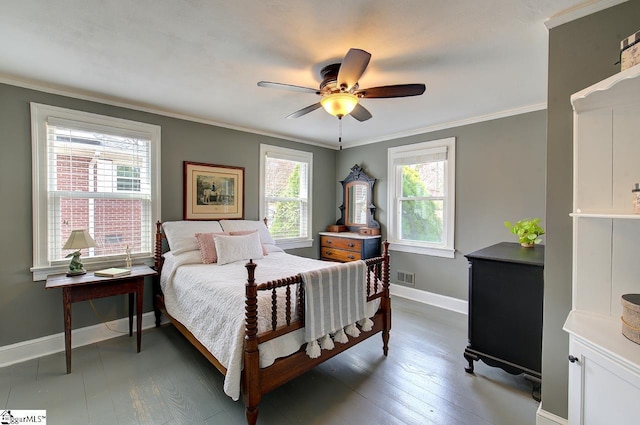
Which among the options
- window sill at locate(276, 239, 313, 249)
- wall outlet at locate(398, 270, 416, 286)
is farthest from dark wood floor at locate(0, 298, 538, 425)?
Answer: window sill at locate(276, 239, 313, 249)

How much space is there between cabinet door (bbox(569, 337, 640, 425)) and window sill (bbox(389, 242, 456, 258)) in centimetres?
244

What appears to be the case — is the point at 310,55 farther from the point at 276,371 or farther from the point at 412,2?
the point at 276,371

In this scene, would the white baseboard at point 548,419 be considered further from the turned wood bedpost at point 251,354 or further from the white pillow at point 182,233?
the white pillow at point 182,233

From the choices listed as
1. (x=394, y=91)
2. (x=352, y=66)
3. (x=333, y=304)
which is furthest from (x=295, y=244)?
(x=352, y=66)

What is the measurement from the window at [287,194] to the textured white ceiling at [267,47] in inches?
54.7

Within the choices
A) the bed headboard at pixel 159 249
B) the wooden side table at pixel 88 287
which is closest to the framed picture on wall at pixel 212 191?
the bed headboard at pixel 159 249

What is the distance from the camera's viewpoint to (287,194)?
4.60 meters

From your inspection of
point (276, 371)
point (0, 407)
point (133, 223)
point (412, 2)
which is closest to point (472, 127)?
point (412, 2)

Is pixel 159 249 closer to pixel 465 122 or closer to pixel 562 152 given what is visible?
pixel 562 152

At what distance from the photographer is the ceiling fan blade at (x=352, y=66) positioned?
1.63m

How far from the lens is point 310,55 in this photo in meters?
2.01

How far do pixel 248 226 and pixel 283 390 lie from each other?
7.00ft

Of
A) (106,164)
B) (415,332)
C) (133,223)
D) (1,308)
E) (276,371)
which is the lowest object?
(415,332)

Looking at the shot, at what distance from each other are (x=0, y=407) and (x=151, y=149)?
2.46m
